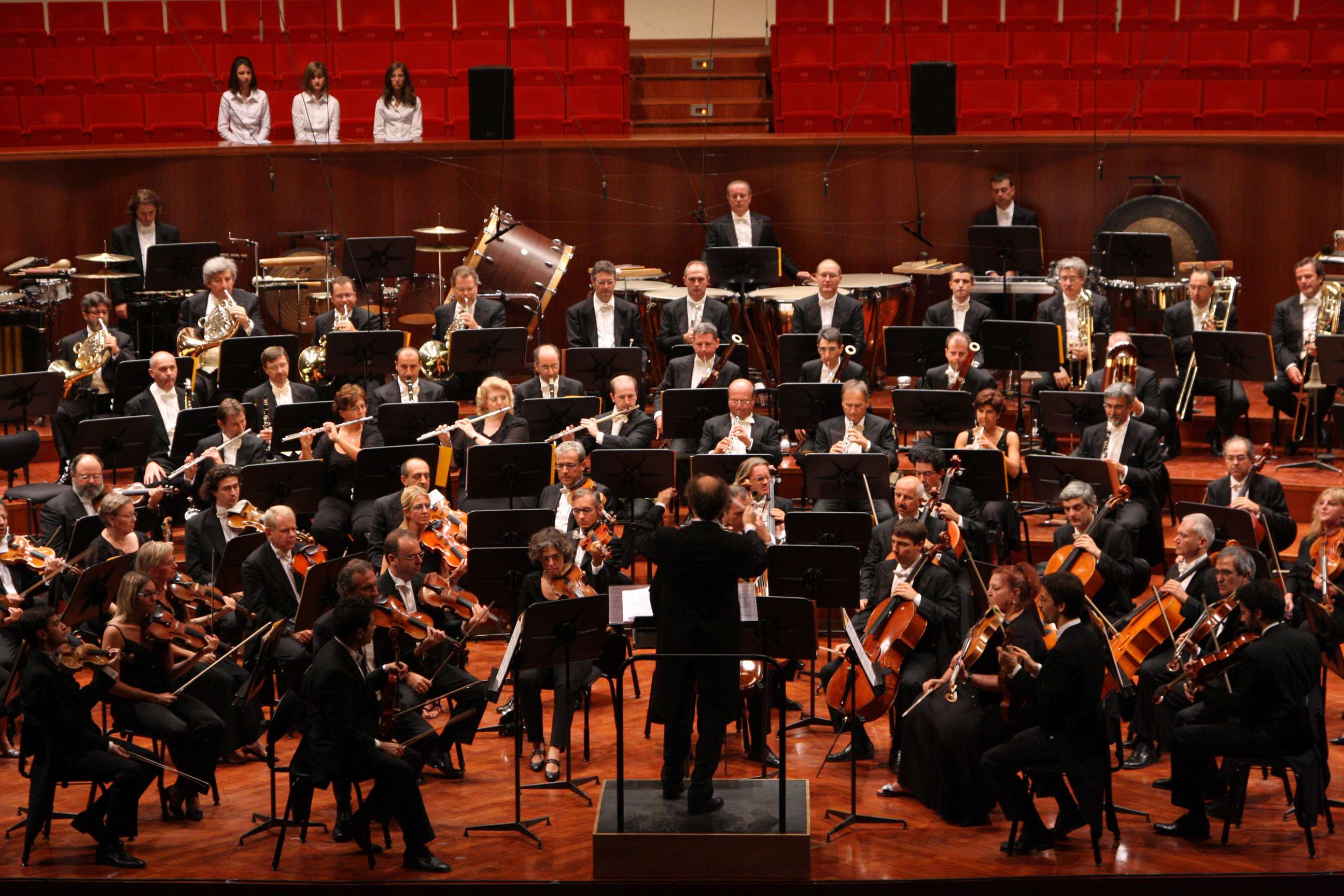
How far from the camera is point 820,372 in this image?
8570 mm

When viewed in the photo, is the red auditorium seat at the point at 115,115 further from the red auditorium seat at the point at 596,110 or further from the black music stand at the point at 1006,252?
the black music stand at the point at 1006,252

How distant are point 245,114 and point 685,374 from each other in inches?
183

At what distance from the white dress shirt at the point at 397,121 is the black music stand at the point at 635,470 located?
4.93 meters

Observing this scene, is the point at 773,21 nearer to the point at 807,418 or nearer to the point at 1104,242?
the point at 1104,242

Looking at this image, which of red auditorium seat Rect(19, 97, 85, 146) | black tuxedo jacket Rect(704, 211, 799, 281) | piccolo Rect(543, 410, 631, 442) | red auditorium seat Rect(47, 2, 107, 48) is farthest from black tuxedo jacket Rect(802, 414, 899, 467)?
red auditorium seat Rect(47, 2, 107, 48)

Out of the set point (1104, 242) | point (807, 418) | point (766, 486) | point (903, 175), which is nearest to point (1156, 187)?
point (1104, 242)

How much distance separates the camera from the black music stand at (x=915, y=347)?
853 cm

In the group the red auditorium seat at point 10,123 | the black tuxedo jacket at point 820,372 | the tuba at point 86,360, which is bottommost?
the black tuxedo jacket at point 820,372

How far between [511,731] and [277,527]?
135cm

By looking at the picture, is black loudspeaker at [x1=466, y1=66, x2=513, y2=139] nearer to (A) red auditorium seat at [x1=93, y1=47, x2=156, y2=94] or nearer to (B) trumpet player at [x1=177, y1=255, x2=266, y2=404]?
(B) trumpet player at [x1=177, y1=255, x2=266, y2=404]

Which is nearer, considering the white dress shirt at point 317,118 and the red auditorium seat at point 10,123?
the white dress shirt at point 317,118

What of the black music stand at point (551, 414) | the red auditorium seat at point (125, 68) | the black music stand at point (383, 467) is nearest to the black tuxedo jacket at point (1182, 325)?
the black music stand at point (551, 414)

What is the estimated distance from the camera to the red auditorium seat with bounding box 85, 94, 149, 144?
489 inches

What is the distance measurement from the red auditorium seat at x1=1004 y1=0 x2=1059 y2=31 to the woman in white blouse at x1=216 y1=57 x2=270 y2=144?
6123mm
